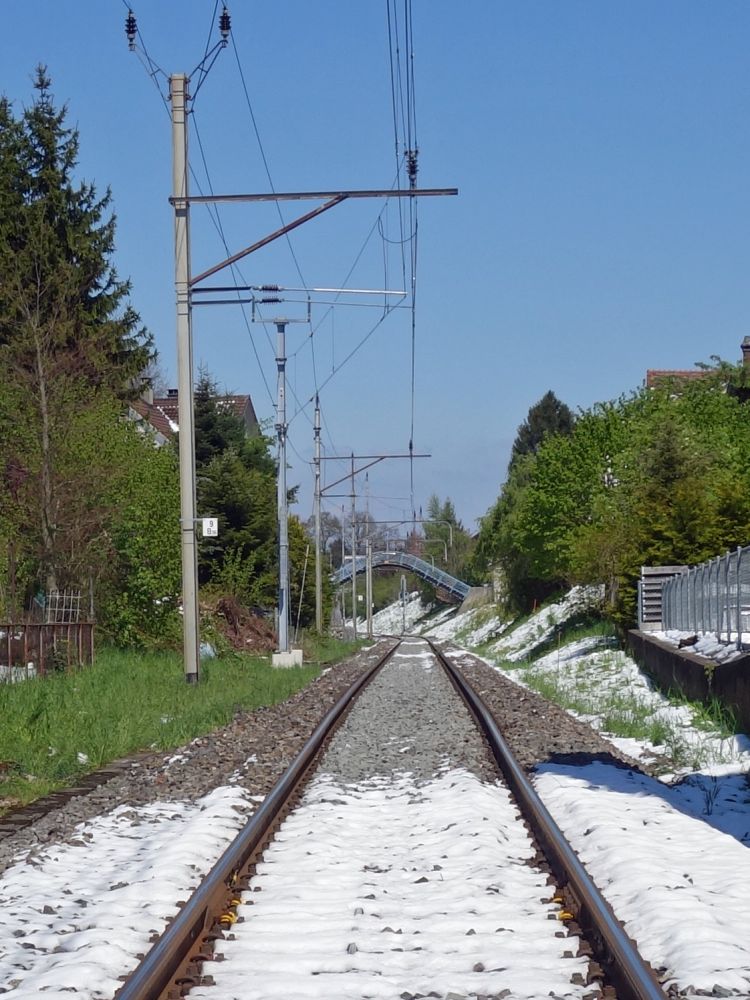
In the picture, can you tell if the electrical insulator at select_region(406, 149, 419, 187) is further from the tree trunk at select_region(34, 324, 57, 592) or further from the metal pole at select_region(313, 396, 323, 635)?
the metal pole at select_region(313, 396, 323, 635)

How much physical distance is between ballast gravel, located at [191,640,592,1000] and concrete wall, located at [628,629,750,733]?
3385 millimetres

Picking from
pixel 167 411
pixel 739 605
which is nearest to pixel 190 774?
pixel 739 605

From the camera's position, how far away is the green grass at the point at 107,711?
1255 centimetres

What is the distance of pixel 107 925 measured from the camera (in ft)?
20.7

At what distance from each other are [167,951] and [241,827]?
3.75 metres

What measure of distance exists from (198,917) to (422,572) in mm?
107341

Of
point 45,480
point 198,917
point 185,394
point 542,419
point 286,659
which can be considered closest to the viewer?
point 198,917

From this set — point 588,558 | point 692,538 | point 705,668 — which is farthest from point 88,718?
point 588,558

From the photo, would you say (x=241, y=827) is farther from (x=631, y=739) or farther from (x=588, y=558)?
(x=588, y=558)

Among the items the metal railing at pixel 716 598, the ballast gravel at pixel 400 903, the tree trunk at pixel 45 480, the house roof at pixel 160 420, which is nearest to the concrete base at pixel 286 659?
the tree trunk at pixel 45 480

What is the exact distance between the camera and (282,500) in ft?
116

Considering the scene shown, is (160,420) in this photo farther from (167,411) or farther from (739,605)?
(739,605)

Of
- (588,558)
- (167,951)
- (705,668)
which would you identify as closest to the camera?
(167,951)

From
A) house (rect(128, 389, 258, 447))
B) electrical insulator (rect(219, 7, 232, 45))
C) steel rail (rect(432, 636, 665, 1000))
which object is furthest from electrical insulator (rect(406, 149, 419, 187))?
house (rect(128, 389, 258, 447))
